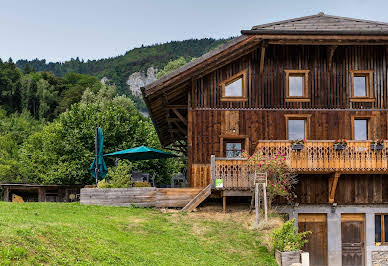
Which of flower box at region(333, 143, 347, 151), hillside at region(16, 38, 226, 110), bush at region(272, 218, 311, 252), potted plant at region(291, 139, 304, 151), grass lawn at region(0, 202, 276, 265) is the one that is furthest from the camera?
hillside at region(16, 38, 226, 110)

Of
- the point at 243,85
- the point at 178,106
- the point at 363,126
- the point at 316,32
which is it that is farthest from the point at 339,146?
the point at 178,106

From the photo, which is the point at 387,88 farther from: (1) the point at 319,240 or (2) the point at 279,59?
(1) the point at 319,240

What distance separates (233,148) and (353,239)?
684cm

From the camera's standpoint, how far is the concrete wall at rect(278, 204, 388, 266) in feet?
72.8

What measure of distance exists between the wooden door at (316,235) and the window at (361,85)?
5.93 metres

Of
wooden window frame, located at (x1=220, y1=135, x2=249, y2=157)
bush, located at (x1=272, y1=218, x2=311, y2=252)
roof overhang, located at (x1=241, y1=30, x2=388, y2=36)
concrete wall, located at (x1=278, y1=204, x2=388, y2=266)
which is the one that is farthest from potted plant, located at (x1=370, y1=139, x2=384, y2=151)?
bush, located at (x1=272, y1=218, x2=311, y2=252)

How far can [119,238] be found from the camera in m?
14.5

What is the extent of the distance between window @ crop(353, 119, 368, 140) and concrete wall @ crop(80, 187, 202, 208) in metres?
8.16

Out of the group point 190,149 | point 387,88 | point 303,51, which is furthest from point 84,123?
point 387,88

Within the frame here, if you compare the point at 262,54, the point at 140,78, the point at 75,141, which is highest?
the point at 140,78

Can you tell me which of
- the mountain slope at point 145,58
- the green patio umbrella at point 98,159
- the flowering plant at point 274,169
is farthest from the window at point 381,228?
the mountain slope at point 145,58

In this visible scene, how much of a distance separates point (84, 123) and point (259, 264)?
27857 mm

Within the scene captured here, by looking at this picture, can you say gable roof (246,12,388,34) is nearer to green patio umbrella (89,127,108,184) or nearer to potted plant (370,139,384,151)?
potted plant (370,139,384,151)

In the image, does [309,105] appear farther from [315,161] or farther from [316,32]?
[315,161]
